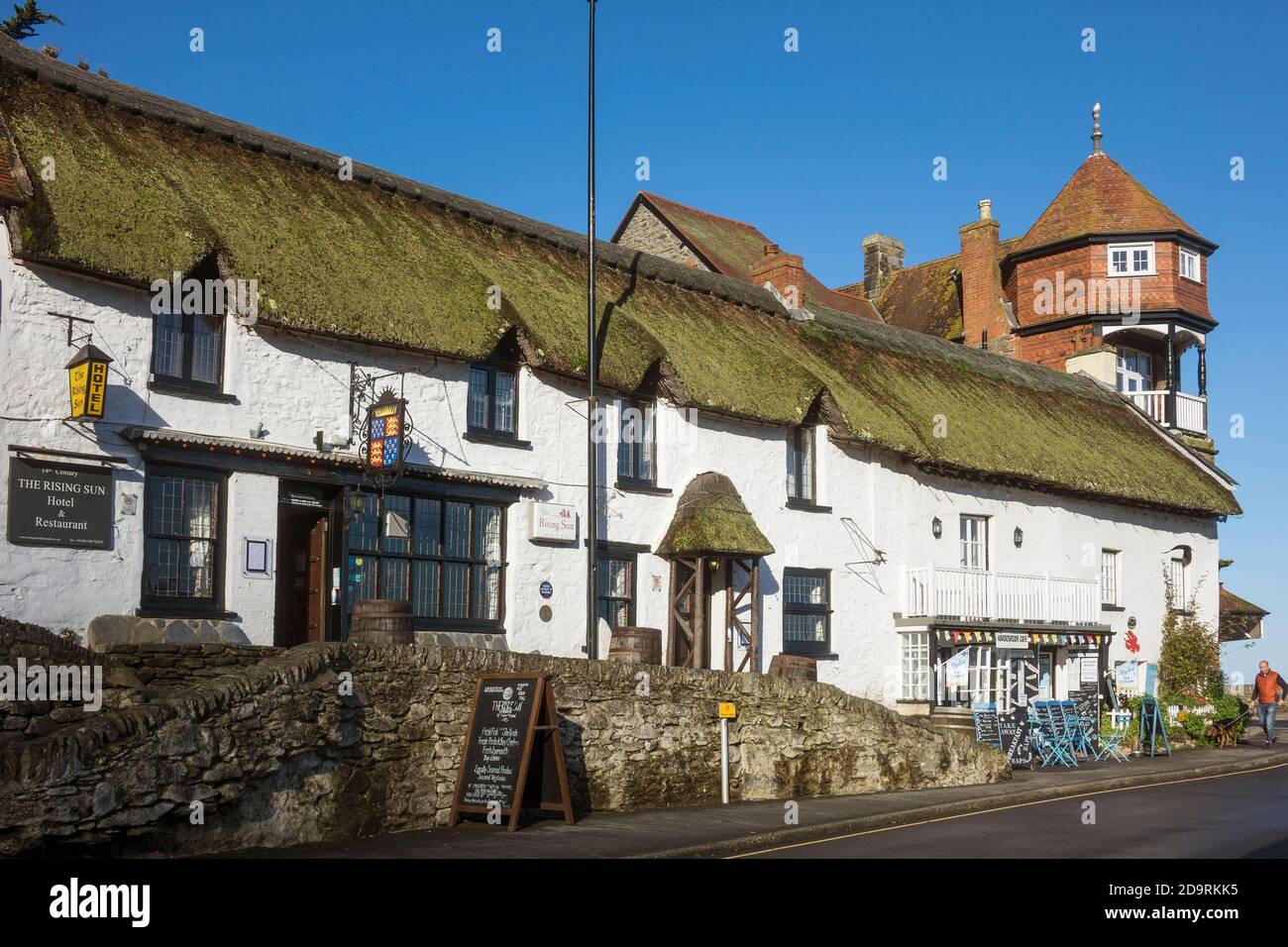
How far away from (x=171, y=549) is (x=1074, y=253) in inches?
1253

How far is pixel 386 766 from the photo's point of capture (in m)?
14.7

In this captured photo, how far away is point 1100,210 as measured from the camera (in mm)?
41281

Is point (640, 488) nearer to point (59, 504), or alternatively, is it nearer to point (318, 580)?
point (318, 580)

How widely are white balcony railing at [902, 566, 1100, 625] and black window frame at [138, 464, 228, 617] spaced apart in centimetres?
1439

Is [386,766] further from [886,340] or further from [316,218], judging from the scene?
[886,340]

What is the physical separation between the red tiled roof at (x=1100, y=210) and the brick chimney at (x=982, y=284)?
0.98 m

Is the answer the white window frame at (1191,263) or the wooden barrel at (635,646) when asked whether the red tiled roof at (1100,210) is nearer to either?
the white window frame at (1191,263)

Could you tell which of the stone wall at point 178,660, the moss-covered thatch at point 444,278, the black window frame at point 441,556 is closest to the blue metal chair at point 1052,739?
the moss-covered thatch at point 444,278

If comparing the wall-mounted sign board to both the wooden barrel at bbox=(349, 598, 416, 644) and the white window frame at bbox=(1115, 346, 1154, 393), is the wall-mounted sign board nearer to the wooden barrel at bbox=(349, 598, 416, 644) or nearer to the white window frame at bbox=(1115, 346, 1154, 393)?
the wooden barrel at bbox=(349, 598, 416, 644)

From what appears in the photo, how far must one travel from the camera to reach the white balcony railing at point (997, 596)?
26.9 metres

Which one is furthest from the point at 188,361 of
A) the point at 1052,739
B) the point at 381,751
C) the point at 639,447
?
the point at 1052,739

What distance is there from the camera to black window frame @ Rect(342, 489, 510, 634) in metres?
18.5

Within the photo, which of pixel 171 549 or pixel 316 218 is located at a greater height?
pixel 316 218

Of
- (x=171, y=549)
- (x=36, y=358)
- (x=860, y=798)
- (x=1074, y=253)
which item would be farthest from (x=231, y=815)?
(x=1074, y=253)
